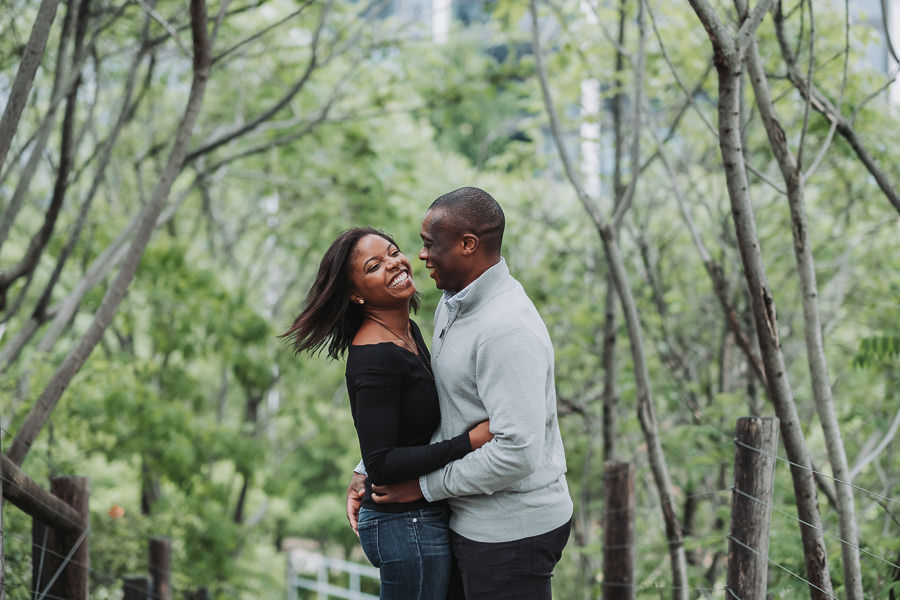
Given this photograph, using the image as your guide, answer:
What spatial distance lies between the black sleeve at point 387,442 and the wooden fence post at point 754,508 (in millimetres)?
1219

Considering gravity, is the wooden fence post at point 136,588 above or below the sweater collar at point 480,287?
below

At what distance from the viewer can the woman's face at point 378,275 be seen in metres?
2.50

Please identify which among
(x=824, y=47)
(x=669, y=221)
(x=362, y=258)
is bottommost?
(x=362, y=258)

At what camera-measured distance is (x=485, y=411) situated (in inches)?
92.1

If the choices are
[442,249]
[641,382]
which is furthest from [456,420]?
[641,382]

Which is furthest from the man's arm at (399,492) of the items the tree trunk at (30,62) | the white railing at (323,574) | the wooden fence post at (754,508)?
the white railing at (323,574)

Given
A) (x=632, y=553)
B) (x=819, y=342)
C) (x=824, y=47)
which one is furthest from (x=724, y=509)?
(x=824, y=47)

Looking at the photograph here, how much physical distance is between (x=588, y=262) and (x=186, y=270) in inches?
161

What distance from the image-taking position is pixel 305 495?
60.5ft

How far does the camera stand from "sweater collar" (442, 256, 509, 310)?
93.6 inches

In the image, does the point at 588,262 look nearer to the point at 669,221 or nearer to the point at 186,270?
the point at 669,221

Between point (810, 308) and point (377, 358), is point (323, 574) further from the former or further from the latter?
point (377, 358)

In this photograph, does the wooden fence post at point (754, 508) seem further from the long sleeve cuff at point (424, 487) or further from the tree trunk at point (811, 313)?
the long sleeve cuff at point (424, 487)

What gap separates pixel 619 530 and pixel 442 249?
108 inches
